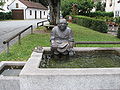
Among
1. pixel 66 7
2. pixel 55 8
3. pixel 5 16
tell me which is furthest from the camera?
pixel 5 16

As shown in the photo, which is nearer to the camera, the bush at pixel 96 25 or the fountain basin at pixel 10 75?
the fountain basin at pixel 10 75

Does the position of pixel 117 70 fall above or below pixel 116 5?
below

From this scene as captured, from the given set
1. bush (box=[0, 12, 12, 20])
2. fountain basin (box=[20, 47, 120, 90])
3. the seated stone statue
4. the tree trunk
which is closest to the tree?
bush (box=[0, 12, 12, 20])

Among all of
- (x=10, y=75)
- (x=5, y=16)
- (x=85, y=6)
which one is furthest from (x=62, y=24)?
(x=5, y=16)

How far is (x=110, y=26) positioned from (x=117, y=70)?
17.7 metres

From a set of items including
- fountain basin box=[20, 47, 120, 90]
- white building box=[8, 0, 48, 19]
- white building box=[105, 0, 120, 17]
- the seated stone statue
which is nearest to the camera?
fountain basin box=[20, 47, 120, 90]

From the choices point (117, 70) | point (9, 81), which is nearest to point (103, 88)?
point (117, 70)

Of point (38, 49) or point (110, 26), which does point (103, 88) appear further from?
point (110, 26)

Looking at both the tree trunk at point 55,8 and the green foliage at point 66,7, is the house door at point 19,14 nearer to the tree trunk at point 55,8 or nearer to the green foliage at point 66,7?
the green foliage at point 66,7

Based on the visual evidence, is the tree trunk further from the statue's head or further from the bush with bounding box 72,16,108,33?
the statue's head

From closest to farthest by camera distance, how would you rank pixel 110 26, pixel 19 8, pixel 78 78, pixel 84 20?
1. pixel 78 78
2. pixel 110 26
3. pixel 84 20
4. pixel 19 8

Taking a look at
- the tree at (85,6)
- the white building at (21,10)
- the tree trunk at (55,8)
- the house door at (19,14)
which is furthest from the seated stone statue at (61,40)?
the house door at (19,14)

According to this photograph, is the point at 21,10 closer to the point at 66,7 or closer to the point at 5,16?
the point at 5,16

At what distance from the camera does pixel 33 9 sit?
45812mm
